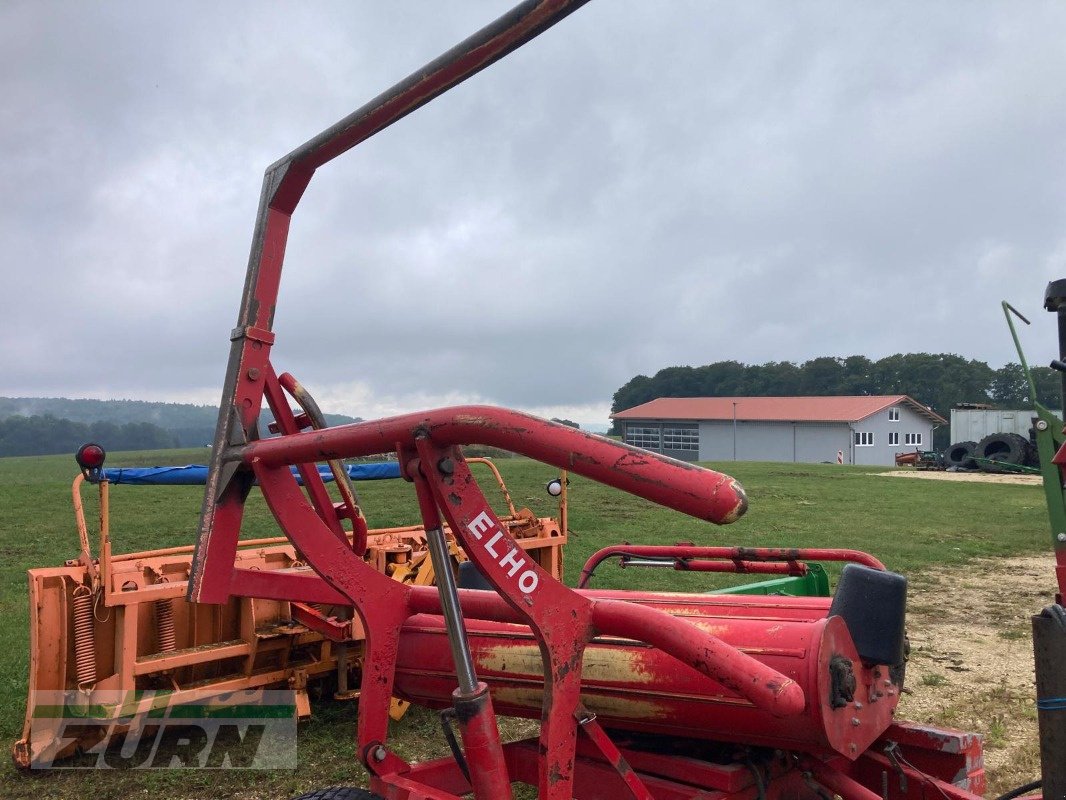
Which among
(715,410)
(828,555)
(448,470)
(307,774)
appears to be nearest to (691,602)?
(828,555)

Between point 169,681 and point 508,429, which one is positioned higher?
point 508,429

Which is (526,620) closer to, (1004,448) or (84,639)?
(84,639)

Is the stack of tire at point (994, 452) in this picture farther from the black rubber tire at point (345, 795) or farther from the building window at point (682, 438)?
the black rubber tire at point (345, 795)

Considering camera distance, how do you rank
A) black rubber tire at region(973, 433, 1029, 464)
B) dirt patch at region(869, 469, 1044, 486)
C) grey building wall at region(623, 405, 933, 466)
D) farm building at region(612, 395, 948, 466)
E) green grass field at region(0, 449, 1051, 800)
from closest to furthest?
1. green grass field at region(0, 449, 1051, 800)
2. dirt patch at region(869, 469, 1044, 486)
3. black rubber tire at region(973, 433, 1029, 464)
4. grey building wall at region(623, 405, 933, 466)
5. farm building at region(612, 395, 948, 466)

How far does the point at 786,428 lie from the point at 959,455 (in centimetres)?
1802

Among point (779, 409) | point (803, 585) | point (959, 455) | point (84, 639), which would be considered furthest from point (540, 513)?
point (779, 409)

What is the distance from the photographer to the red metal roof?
5156 cm

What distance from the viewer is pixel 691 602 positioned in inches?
128

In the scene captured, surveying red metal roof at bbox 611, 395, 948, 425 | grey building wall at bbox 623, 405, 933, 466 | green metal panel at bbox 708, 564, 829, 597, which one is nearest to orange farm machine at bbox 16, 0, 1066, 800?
green metal panel at bbox 708, 564, 829, 597

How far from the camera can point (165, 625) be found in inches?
199

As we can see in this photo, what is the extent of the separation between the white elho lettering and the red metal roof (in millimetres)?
50659

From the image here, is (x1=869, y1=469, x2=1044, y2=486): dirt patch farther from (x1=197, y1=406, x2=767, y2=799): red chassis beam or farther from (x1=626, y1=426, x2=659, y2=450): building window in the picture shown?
(x1=197, y1=406, x2=767, y2=799): red chassis beam

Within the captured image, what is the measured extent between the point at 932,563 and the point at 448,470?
1170cm

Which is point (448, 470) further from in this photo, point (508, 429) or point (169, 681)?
point (169, 681)
